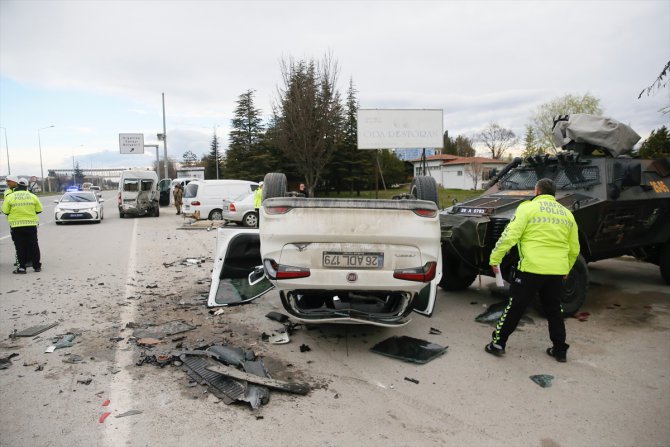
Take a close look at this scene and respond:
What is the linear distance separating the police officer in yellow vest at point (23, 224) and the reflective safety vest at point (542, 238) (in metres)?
8.39

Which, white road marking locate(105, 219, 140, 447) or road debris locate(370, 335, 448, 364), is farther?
road debris locate(370, 335, 448, 364)

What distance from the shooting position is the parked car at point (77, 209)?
1766cm

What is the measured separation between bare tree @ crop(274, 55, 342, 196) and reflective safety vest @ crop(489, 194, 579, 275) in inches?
969

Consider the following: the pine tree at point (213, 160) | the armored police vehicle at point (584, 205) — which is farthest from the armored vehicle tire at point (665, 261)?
the pine tree at point (213, 160)

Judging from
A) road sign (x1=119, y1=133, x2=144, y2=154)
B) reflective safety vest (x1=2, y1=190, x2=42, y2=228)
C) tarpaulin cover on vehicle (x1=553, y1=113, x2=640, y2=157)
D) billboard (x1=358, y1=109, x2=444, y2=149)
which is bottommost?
reflective safety vest (x1=2, y1=190, x2=42, y2=228)

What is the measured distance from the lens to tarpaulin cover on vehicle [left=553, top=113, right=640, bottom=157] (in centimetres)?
696

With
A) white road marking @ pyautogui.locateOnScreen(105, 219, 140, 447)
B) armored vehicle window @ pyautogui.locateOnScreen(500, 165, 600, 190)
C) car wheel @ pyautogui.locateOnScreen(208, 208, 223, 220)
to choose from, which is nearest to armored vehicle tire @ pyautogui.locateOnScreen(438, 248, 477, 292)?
armored vehicle window @ pyautogui.locateOnScreen(500, 165, 600, 190)

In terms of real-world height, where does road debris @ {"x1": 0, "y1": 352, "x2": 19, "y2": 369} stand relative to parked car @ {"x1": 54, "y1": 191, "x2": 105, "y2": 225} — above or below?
below

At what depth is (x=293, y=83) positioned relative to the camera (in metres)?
29.7

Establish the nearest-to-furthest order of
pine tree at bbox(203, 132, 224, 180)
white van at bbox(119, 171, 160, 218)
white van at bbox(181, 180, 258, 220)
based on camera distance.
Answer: white van at bbox(181, 180, 258, 220)
white van at bbox(119, 171, 160, 218)
pine tree at bbox(203, 132, 224, 180)

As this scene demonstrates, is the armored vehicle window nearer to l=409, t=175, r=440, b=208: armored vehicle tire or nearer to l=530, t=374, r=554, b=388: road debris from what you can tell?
l=409, t=175, r=440, b=208: armored vehicle tire

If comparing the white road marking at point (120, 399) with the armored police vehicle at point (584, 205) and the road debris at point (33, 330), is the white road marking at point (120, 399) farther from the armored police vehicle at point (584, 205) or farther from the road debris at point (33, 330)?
the armored police vehicle at point (584, 205)

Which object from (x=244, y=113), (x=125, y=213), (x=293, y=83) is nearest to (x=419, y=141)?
(x=293, y=83)

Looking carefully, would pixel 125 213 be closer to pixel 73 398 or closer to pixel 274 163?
pixel 274 163
